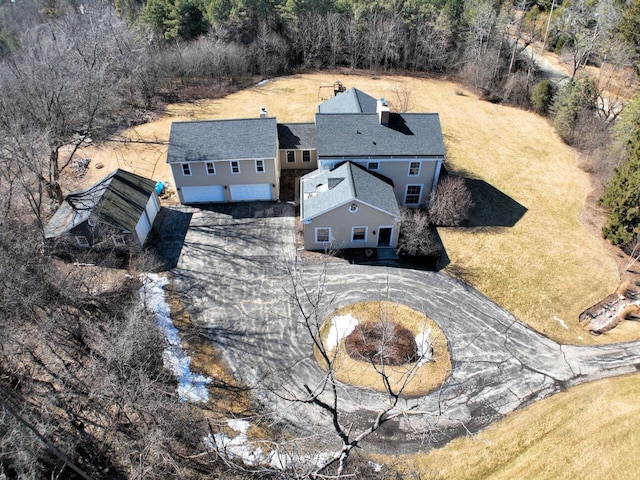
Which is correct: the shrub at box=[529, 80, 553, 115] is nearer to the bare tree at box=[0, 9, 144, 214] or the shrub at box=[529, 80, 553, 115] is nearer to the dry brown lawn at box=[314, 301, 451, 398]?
the dry brown lawn at box=[314, 301, 451, 398]

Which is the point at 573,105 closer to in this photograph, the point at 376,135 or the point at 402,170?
the point at 402,170

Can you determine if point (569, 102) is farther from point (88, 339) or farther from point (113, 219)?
point (88, 339)

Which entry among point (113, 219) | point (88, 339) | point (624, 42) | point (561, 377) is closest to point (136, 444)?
point (88, 339)

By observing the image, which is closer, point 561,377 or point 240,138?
point 561,377

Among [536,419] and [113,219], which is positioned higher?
[113,219]

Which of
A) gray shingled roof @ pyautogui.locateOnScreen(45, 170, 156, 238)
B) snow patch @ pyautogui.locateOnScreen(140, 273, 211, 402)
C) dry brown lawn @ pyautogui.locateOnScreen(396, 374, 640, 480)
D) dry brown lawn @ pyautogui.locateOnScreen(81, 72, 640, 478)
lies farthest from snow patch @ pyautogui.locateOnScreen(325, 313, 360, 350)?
gray shingled roof @ pyautogui.locateOnScreen(45, 170, 156, 238)
